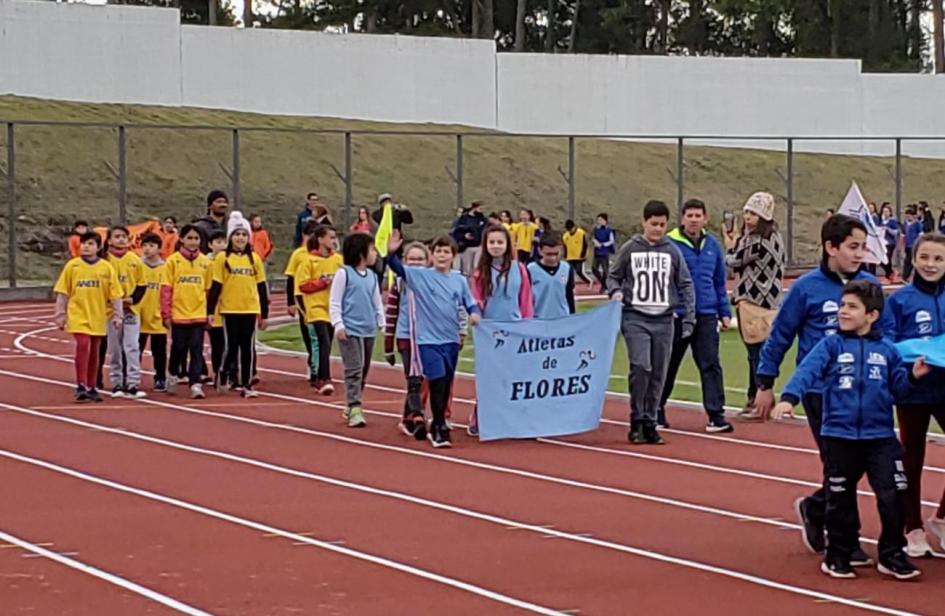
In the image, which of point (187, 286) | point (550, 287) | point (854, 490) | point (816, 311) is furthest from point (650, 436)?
point (187, 286)

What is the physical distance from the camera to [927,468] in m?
12.9

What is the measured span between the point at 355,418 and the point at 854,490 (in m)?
7.23

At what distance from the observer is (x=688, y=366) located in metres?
21.5

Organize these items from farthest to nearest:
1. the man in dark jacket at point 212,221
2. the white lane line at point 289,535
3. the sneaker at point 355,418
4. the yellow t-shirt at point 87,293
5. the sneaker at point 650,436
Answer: the man in dark jacket at point 212,221 < the yellow t-shirt at point 87,293 < the sneaker at point 355,418 < the sneaker at point 650,436 < the white lane line at point 289,535

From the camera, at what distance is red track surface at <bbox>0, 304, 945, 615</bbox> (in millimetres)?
8555

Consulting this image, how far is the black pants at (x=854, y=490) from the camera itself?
29.4 ft

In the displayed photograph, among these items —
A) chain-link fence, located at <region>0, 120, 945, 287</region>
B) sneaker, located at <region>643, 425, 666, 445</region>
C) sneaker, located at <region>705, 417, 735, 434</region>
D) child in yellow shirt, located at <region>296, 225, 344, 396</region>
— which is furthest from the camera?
chain-link fence, located at <region>0, 120, 945, 287</region>

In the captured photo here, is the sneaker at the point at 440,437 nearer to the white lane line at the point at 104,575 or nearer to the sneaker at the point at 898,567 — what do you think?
the white lane line at the point at 104,575

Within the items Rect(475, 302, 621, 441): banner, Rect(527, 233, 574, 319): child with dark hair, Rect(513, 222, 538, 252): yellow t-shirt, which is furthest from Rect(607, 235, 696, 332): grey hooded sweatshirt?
Rect(513, 222, 538, 252): yellow t-shirt

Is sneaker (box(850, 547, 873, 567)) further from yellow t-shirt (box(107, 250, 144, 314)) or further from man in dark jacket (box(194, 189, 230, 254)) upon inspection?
man in dark jacket (box(194, 189, 230, 254))

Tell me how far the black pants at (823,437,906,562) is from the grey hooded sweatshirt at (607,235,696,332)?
5525 mm

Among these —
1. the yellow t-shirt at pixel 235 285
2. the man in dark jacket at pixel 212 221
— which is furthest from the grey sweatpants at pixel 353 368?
the man in dark jacket at pixel 212 221

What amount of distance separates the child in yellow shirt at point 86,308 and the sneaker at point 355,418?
3346mm

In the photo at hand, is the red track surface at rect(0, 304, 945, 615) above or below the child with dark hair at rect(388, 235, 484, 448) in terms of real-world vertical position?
below
